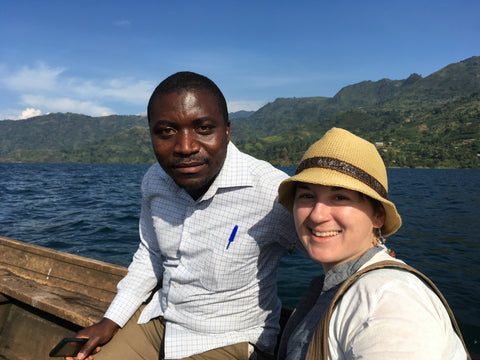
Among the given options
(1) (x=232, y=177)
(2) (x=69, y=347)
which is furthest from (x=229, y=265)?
(2) (x=69, y=347)

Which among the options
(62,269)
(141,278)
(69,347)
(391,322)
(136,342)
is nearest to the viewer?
(391,322)

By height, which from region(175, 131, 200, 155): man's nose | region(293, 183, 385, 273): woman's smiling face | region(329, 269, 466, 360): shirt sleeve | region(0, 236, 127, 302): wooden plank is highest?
region(175, 131, 200, 155): man's nose

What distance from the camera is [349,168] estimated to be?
1.49 metres

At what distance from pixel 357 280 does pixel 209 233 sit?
1.12 meters

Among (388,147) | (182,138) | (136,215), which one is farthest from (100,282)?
(388,147)

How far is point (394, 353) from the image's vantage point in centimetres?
104

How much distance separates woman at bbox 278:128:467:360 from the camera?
1082 millimetres

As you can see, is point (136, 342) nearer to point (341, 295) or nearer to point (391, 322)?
point (341, 295)

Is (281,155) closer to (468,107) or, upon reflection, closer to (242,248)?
(468,107)

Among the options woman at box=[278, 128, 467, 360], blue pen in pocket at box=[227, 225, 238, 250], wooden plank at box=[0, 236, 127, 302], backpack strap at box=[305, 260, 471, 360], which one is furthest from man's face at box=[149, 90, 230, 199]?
wooden plank at box=[0, 236, 127, 302]

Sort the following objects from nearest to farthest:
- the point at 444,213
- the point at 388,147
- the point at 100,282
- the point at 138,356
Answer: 1. the point at 138,356
2. the point at 100,282
3. the point at 444,213
4. the point at 388,147

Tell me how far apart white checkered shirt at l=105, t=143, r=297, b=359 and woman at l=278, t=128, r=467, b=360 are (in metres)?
0.35

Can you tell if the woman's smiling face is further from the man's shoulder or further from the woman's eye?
the man's shoulder

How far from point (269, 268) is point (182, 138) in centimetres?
110
